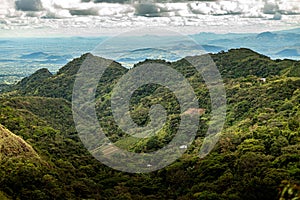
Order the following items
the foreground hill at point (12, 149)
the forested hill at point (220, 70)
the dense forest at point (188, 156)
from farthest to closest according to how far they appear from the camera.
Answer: the forested hill at point (220, 70) < the foreground hill at point (12, 149) < the dense forest at point (188, 156)

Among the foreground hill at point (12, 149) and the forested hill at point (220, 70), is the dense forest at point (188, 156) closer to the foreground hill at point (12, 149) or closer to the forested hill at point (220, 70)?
the foreground hill at point (12, 149)

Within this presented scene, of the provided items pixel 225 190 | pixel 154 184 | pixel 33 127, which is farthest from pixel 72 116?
pixel 225 190

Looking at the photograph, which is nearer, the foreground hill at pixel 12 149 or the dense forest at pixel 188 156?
the dense forest at pixel 188 156

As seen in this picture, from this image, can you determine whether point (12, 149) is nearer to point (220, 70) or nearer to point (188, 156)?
point (188, 156)

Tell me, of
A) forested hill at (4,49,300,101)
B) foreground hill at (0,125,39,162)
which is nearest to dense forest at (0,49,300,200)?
foreground hill at (0,125,39,162)

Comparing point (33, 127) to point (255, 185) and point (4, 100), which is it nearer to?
point (4, 100)

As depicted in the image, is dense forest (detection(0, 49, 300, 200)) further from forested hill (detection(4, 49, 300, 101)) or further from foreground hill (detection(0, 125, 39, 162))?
forested hill (detection(4, 49, 300, 101))

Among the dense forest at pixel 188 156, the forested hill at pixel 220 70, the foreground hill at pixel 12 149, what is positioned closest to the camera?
the dense forest at pixel 188 156

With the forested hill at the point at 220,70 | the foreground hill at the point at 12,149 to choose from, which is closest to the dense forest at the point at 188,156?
the foreground hill at the point at 12,149
